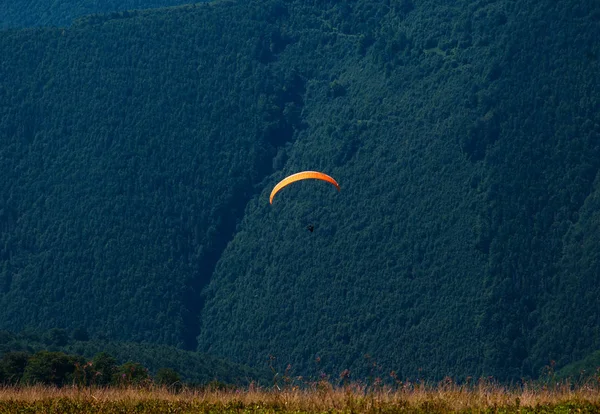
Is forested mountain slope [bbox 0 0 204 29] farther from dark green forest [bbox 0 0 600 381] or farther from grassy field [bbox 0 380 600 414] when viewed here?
grassy field [bbox 0 380 600 414]

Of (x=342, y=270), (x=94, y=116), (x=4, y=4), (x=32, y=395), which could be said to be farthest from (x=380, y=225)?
(x=4, y=4)

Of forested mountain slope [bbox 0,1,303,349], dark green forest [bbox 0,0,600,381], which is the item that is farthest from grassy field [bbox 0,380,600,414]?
forested mountain slope [bbox 0,1,303,349]

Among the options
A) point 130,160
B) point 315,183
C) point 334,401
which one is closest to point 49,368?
point 334,401

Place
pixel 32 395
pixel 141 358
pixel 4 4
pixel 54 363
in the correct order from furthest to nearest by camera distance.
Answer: pixel 4 4 → pixel 141 358 → pixel 54 363 → pixel 32 395

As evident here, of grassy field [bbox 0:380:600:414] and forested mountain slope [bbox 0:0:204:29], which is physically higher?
forested mountain slope [bbox 0:0:204:29]

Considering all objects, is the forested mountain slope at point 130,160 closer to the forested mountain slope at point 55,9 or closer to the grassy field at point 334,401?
the forested mountain slope at point 55,9

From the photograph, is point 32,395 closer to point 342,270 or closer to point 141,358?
point 141,358

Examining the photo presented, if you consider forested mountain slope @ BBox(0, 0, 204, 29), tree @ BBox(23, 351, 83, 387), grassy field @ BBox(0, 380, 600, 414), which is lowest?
tree @ BBox(23, 351, 83, 387)
